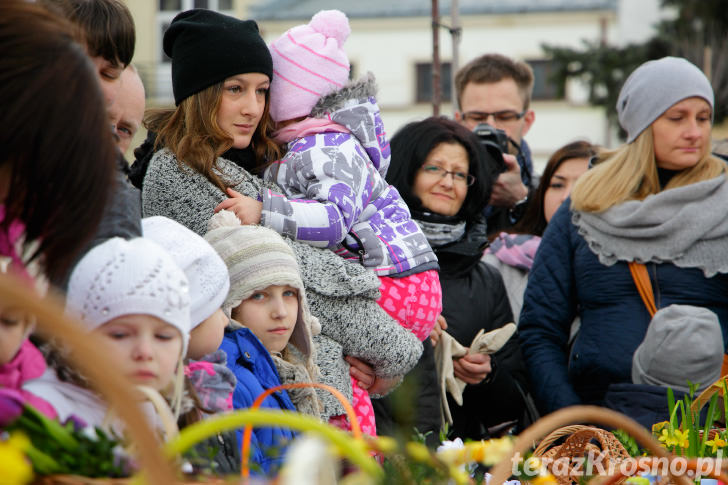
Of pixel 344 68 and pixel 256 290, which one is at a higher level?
pixel 344 68

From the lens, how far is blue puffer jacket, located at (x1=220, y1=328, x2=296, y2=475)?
8.08 feet

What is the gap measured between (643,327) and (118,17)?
2272 millimetres

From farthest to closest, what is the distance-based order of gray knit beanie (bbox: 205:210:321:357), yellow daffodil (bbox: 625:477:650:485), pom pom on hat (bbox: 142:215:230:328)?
1. gray knit beanie (bbox: 205:210:321:357)
2. pom pom on hat (bbox: 142:215:230:328)
3. yellow daffodil (bbox: 625:477:650:485)

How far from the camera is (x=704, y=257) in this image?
3873 mm

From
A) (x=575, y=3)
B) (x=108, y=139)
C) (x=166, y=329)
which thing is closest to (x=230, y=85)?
(x=166, y=329)

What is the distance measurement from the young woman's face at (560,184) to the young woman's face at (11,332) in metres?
3.73

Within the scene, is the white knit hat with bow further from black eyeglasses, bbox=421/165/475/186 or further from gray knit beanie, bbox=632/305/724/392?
black eyeglasses, bbox=421/165/475/186

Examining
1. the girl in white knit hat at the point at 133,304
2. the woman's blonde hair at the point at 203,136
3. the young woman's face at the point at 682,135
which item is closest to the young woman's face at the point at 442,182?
the young woman's face at the point at 682,135

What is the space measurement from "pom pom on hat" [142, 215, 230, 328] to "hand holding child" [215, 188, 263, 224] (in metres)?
0.55

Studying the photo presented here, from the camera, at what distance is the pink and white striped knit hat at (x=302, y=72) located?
3.21 m

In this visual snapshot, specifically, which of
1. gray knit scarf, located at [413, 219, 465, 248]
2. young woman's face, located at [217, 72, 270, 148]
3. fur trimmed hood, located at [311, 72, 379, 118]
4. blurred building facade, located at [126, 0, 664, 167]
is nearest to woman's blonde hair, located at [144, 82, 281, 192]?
young woman's face, located at [217, 72, 270, 148]

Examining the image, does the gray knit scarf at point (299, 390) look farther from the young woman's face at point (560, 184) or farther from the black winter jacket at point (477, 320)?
the young woman's face at point (560, 184)

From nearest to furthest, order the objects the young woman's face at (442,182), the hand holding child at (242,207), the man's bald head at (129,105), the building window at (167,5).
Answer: the hand holding child at (242,207) < the man's bald head at (129,105) < the young woman's face at (442,182) < the building window at (167,5)

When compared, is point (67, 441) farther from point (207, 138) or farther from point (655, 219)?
point (655, 219)
